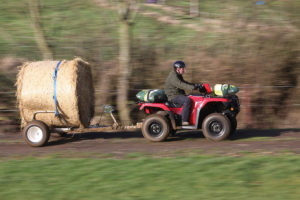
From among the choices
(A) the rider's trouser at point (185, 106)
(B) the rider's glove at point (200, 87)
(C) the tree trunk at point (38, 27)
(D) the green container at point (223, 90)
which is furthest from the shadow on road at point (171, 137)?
(C) the tree trunk at point (38, 27)

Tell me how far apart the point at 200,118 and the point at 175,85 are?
106cm

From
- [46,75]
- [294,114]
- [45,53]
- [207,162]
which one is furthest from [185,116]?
[45,53]

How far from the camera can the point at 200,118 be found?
11.5m

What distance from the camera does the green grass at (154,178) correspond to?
6.98 metres

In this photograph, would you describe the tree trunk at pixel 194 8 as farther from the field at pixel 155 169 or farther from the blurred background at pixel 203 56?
the field at pixel 155 169

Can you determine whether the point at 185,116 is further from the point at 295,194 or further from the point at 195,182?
the point at 295,194

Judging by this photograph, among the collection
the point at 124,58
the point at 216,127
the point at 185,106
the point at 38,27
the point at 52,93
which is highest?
the point at 38,27

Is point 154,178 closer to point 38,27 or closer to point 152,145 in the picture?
point 152,145

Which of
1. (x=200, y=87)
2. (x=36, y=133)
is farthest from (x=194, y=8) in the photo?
(x=36, y=133)

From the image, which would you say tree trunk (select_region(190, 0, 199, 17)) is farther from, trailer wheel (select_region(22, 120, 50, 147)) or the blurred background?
trailer wheel (select_region(22, 120, 50, 147))

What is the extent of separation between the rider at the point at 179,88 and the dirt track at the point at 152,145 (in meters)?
0.77

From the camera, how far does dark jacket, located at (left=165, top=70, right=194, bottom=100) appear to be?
441 inches

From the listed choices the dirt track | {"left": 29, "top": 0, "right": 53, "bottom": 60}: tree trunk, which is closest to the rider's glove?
the dirt track

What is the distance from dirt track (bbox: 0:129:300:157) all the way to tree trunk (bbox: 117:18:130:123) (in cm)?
206
